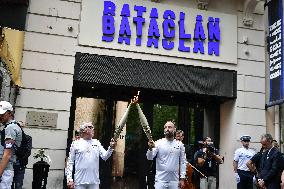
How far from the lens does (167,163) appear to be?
6754 millimetres

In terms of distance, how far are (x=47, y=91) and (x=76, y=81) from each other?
0.90 meters

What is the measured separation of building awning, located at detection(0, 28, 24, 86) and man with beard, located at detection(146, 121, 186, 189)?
3.87 meters

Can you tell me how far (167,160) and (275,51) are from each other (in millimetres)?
6027

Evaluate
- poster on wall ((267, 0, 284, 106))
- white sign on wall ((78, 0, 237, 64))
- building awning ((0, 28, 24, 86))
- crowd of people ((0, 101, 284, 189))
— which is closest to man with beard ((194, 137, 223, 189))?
crowd of people ((0, 101, 284, 189))

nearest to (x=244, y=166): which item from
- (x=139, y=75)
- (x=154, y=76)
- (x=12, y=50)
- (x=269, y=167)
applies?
(x=269, y=167)

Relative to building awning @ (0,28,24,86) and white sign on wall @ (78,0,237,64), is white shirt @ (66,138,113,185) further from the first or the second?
white sign on wall @ (78,0,237,64)

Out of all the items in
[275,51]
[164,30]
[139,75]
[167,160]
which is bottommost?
[167,160]

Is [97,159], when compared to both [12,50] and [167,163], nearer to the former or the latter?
[167,163]

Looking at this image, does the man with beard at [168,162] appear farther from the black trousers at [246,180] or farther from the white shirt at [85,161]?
the black trousers at [246,180]

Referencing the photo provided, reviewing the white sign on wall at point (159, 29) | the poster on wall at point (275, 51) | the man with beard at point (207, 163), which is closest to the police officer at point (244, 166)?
the man with beard at point (207, 163)

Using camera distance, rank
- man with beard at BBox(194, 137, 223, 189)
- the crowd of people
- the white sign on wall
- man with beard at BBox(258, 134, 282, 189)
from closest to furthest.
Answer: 1. the crowd of people
2. man with beard at BBox(258, 134, 282, 189)
3. man with beard at BBox(194, 137, 223, 189)
4. the white sign on wall

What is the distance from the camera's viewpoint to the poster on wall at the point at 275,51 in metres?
10.6

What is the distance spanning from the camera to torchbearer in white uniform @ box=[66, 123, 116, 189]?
20.4 ft

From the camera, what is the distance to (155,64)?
35.3 feet
